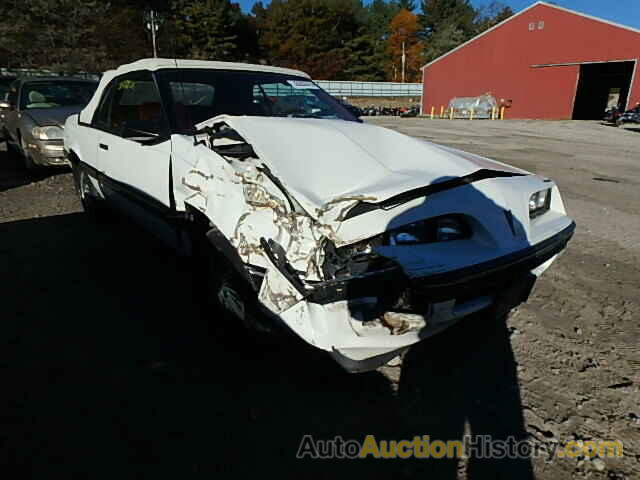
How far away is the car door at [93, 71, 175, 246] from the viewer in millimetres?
2453

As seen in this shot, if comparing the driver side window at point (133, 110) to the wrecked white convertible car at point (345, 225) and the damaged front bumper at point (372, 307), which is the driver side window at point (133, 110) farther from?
the damaged front bumper at point (372, 307)

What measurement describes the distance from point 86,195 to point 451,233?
3.80m

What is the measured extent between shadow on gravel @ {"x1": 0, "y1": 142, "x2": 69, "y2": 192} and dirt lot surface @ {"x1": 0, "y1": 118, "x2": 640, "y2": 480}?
3.61m

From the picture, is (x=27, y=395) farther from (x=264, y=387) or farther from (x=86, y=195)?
(x=86, y=195)

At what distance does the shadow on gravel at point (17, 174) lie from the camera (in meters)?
5.85

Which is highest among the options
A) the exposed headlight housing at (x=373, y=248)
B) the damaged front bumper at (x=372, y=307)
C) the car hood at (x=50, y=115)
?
the car hood at (x=50, y=115)

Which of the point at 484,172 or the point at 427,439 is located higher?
the point at 484,172

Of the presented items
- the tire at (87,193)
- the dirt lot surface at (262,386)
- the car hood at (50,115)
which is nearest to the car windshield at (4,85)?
the car hood at (50,115)

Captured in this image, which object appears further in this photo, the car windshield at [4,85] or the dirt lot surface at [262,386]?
the car windshield at [4,85]

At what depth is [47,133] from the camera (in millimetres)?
5625

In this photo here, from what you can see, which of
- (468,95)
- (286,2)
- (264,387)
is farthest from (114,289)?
(286,2)

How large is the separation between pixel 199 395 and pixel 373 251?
3.56 feet

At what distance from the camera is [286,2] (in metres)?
52.7

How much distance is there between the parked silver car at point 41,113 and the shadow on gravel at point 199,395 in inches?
153
